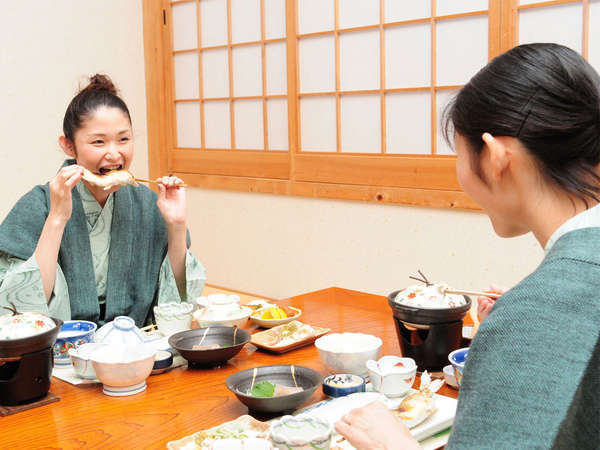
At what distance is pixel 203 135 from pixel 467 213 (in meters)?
2.29

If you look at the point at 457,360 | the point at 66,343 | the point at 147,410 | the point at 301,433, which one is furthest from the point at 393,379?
the point at 66,343

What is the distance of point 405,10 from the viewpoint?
144 inches

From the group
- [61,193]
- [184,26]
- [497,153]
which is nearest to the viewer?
[497,153]

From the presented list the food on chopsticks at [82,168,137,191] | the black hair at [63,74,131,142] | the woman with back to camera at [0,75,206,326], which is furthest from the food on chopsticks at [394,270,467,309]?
the black hair at [63,74,131,142]

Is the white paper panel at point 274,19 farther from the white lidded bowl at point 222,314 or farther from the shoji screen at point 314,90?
the white lidded bowl at point 222,314

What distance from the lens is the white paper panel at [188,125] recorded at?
503 cm

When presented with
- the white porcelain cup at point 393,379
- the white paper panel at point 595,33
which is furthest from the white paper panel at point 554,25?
the white porcelain cup at point 393,379

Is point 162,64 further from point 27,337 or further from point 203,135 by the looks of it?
point 27,337

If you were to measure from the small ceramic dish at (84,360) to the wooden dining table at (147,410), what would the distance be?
0.10 feet

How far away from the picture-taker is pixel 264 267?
4594mm

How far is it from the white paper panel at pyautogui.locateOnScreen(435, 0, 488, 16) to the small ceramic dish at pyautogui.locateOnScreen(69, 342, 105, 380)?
266 centimetres

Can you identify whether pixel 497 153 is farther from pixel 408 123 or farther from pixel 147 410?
pixel 408 123

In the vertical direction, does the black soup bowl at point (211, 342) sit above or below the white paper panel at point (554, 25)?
below

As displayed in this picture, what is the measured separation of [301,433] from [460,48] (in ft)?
9.11
